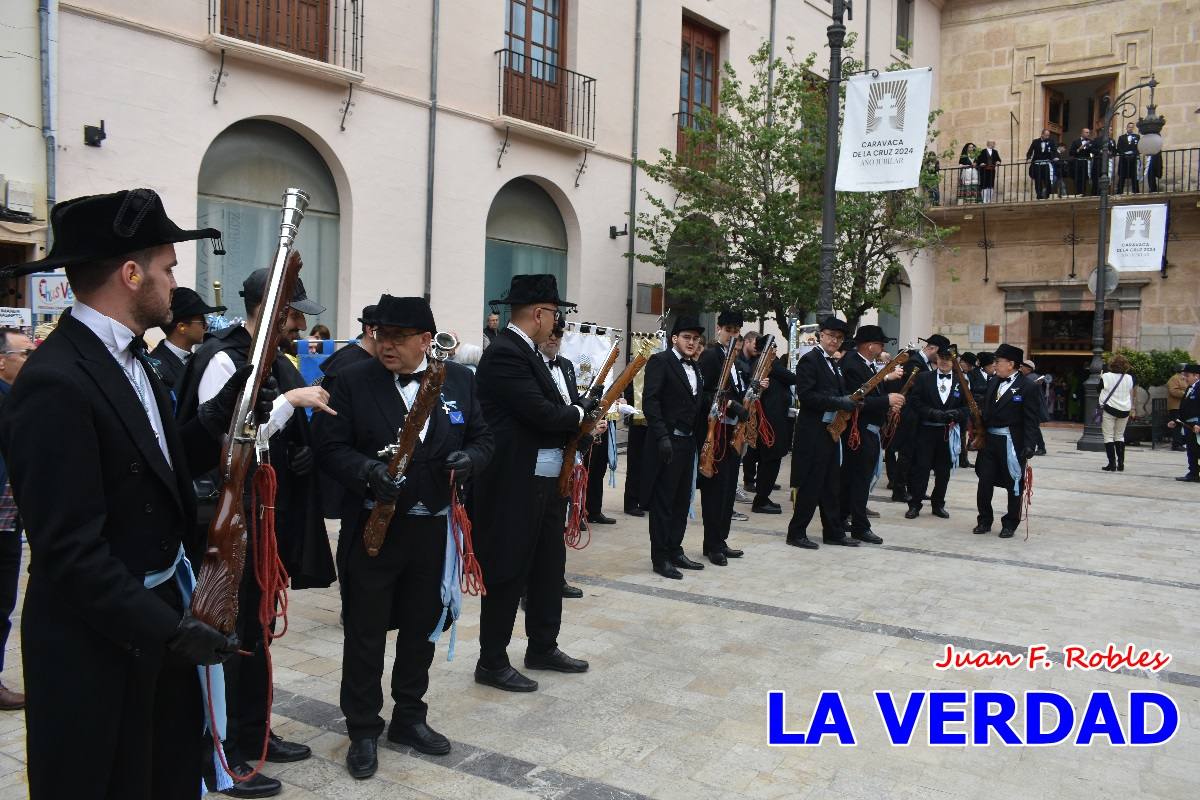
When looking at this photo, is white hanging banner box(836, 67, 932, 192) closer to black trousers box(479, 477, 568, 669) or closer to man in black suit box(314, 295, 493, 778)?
black trousers box(479, 477, 568, 669)

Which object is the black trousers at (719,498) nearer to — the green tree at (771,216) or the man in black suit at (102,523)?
the man in black suit at (102,523)

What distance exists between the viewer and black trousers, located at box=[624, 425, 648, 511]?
33.3 ft

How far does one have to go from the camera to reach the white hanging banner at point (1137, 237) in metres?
20.2

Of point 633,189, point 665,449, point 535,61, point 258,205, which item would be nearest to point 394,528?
point 665,449

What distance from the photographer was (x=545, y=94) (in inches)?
632

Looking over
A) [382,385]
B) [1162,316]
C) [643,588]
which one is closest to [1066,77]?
[1162,316]

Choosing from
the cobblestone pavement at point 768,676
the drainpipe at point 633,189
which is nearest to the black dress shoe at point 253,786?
the cobblestone pavement at point 768,676

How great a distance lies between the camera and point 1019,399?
32.1 ft

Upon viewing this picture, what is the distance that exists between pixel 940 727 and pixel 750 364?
6.66 m

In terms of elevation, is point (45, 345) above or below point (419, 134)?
below

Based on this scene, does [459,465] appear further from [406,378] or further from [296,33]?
[296,33]

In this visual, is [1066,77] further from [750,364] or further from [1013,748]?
[1013,748]

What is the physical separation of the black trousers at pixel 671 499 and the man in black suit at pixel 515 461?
2.43 meters

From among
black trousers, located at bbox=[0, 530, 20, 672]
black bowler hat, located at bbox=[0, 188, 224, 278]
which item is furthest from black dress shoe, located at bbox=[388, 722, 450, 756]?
black bowler hat, located at bbox=[0, 188, 224, 278]
